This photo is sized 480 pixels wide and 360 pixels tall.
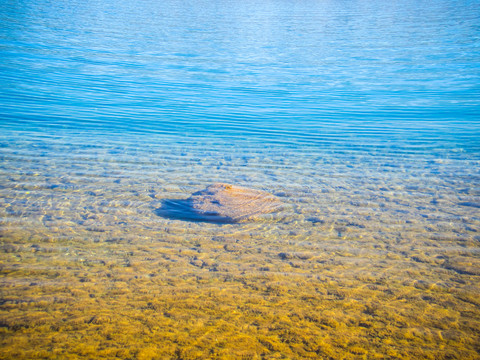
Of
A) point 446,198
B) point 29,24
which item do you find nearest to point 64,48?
point 29,24

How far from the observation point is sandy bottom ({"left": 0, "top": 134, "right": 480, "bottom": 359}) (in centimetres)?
291

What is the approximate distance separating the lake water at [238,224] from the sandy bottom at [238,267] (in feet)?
0.07

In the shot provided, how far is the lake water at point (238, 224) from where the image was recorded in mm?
3033

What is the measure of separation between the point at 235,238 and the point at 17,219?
Answer: 3.05m

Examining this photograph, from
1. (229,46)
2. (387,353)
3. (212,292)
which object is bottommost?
(387,353)

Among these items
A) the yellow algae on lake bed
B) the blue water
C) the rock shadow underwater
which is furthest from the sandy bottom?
the blue water

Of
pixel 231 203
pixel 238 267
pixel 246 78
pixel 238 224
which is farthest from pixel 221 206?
pixel 246 78

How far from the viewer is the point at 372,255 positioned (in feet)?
14.0

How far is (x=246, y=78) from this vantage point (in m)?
14.3

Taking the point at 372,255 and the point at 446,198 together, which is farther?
the point at 446,198

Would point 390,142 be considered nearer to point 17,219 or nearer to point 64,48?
point 17,219

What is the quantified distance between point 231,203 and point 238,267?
4.96 feet

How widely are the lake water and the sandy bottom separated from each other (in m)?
0.02

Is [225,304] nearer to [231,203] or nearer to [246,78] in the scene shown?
[231,203]
